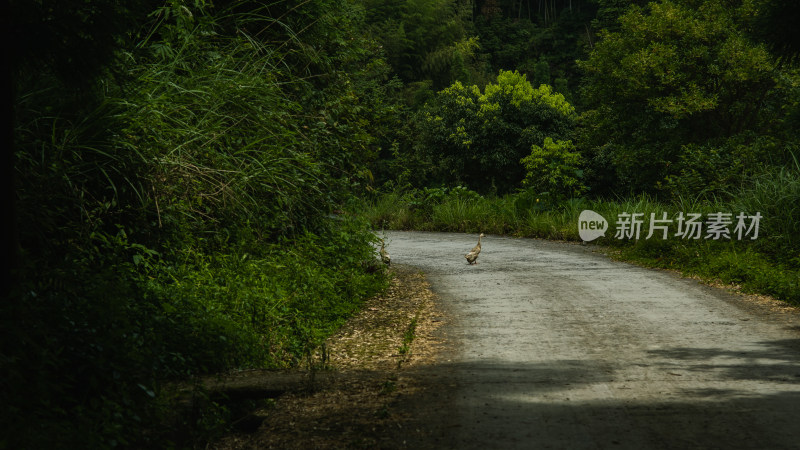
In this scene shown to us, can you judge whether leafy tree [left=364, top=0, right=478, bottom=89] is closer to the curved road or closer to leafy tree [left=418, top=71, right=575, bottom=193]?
leafy tree [left=418, top=71, right=575, bottom=193]

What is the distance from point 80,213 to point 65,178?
0.41m

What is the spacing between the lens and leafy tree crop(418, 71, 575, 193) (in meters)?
28.3

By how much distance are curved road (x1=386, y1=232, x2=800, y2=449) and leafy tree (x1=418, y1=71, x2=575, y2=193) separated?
17.5m

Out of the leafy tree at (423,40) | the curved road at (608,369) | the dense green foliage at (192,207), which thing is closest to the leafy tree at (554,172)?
the dense green foliage at (192,207)

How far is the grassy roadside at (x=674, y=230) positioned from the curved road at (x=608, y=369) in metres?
0.68

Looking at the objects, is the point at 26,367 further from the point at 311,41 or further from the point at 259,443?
the point at 311,41

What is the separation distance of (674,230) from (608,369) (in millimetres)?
8400

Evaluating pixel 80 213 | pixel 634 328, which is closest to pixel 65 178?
pixel 80 213

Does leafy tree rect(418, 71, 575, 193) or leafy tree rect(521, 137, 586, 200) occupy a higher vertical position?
leafy tree rect(418, 71, 575, 193)

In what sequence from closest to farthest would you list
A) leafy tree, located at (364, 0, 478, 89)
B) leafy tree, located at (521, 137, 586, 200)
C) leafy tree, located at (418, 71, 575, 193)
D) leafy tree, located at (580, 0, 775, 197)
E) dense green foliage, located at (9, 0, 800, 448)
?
dense green foliage, located at (9, 0, 800, 448)
leafy tree, located at (521, 137, 586, 200)
leafy tree, located at (580, 0, 775, 197)
leafy tree, located at (418, 71, 575, 193)
leafy tree, located at (364, 0, 478, 89)

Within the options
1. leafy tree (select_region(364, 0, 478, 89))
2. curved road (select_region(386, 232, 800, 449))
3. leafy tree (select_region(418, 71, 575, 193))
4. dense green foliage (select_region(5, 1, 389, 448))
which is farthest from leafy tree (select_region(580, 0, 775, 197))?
leafy tree (select_region(364, 0, 478, 89))

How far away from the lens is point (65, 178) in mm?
5648

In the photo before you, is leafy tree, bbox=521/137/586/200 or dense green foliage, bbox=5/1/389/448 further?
leafy tree, bbox=521/137/586/200

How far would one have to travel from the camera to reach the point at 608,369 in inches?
229
